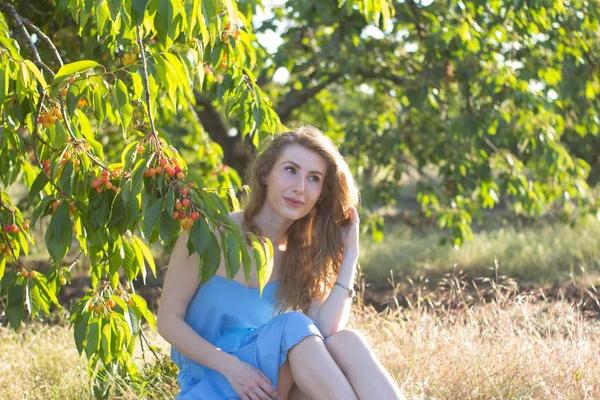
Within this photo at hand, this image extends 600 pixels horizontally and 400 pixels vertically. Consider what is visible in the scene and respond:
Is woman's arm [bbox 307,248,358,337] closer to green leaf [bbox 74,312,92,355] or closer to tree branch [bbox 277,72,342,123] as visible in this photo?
green leaf [bbox 74,312,92,355]

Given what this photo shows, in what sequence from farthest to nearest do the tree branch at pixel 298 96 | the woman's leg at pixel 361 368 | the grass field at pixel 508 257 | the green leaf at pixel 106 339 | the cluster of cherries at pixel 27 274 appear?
the grass field at pixel 508 257 → the tree branch at pixel 298 96 → the green leaf at pixel 106 339 → the cluster of cherries at pixel 27 274 → the woman's leg at pixel 361 368

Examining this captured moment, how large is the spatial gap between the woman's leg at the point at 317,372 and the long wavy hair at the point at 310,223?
43 cm

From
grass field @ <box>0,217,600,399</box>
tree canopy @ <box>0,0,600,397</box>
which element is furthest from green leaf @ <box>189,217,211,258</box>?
grass field @ <box>0,217,600,399</box>

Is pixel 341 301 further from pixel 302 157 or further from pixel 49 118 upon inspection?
pixel 49 118

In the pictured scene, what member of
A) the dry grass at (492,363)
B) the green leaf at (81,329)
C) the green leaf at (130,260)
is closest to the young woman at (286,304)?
the green leaf at (130,260)

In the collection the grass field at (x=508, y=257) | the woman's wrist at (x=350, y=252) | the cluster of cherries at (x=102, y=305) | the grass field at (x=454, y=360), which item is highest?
the woman's wrist at (x=350, y=252)

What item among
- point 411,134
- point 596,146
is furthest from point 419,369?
point 596,146

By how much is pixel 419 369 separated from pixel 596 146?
24.5 feet

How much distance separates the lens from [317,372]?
2.67m

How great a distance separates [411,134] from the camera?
22.3 feet

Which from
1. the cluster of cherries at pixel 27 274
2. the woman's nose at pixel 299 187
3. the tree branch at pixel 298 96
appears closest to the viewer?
the cluster of cherries at pixel 27 274

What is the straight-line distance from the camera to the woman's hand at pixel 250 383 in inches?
106

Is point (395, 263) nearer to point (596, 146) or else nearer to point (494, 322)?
point (596, 146)

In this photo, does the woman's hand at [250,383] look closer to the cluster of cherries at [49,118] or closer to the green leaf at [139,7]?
the cluster of cherries at [49,118]
